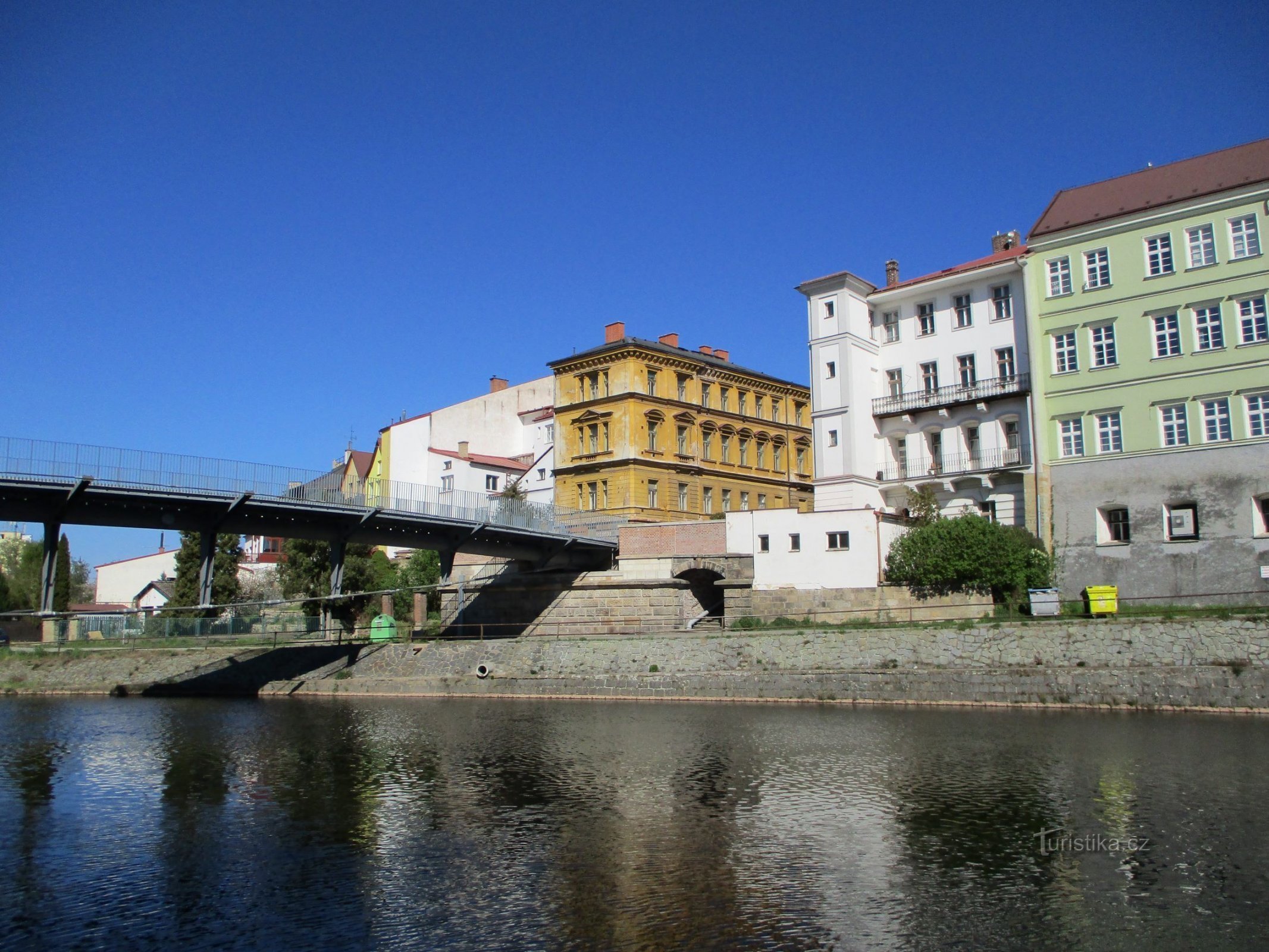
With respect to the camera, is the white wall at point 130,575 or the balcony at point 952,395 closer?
the balcony at point 952,395

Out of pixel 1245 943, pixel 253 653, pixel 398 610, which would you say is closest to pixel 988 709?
pixel 1245 943

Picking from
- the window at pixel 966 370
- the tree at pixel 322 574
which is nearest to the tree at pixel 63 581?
the tree at pixel 322 574

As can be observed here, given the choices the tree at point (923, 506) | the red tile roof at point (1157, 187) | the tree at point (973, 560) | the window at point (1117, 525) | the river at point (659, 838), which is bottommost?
the river at point (659, 838)

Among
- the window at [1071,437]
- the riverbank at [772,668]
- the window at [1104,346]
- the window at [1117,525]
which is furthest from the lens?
the window at [1071,437]

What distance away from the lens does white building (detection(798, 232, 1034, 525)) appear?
46.2 metres

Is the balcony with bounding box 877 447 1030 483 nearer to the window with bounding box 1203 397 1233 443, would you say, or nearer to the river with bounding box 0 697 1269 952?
the window with bounding box 1203 397 1233 443

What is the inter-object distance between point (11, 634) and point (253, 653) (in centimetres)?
3133

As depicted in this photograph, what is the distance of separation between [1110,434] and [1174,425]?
252 cm

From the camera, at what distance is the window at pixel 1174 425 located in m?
40.0

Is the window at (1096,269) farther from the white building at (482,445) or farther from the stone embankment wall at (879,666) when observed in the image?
the white building at (482,445)

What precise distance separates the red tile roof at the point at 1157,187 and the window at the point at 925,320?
6.42 meters

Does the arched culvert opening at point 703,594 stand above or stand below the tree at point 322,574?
below

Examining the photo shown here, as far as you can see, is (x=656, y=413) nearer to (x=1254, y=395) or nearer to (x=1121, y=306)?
(x=1121, y=306)

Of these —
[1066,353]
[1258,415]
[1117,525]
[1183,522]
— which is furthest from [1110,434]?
[1258,415]
